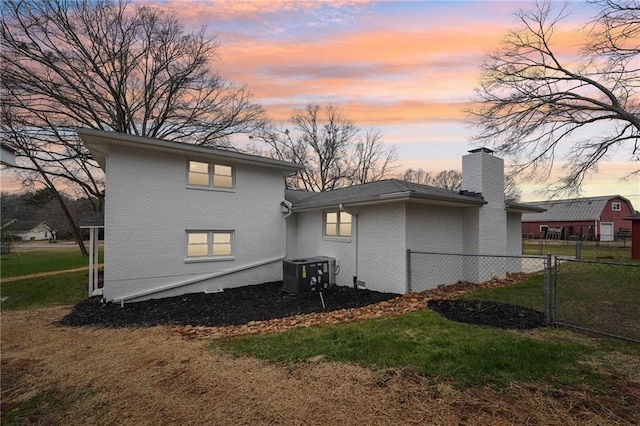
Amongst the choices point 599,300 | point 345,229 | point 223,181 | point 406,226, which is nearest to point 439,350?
point 406,226

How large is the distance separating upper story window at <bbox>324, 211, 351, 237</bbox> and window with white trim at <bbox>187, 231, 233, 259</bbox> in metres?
3.46

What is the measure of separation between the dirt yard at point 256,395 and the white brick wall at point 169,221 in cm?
427

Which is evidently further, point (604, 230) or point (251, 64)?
point (604, 230)

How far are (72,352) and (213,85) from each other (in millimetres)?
17985

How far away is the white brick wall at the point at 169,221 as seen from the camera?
898cm

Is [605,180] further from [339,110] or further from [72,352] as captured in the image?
[339,110]

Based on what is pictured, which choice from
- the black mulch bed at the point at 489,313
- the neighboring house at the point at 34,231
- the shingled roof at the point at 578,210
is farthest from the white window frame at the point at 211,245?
the neighboring house at the point at 34,231

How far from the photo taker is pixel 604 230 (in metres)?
35.2

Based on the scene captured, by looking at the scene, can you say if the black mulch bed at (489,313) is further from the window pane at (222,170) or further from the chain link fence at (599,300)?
the window pane at (222,170)

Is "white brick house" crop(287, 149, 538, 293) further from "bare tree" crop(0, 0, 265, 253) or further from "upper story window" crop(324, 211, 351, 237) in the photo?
"bare tree" crop(0, 0, 265, 253)

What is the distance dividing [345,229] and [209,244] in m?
4.64

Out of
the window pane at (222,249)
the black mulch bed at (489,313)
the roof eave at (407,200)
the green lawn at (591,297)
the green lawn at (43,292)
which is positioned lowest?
the green lawn at (43,292)

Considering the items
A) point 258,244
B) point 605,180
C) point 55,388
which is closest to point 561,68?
point 605,180

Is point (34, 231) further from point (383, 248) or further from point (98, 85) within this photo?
point (383, 248)
